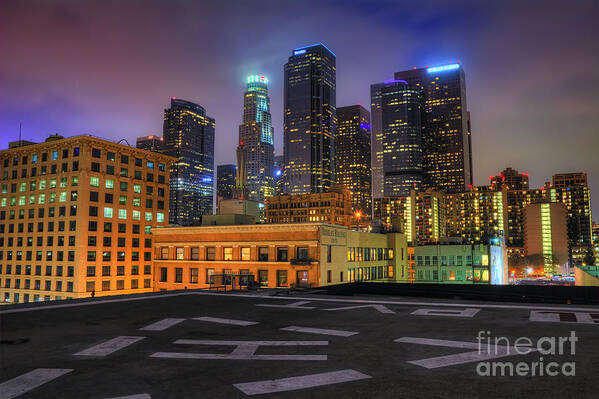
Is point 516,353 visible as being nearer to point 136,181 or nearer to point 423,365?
point 423,365

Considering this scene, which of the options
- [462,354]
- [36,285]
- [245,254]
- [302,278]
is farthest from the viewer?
[36,285]

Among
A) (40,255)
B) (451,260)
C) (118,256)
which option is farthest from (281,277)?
(40,255)

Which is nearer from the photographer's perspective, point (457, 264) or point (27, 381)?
point (27, 381)

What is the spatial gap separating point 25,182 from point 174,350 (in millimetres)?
112010

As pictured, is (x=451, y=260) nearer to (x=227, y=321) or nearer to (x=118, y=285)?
(x=118, y=285)

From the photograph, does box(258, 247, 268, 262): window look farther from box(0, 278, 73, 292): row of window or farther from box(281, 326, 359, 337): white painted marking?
box(0, 278, 73, 292): row of window

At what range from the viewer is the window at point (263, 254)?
6413 cm

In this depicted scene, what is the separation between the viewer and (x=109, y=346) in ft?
40.3

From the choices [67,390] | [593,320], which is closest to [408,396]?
[67,390]

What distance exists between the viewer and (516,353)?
10812mm

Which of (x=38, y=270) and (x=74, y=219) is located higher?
(x=74, y=219)

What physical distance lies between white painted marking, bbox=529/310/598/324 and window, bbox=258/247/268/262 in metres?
48.7

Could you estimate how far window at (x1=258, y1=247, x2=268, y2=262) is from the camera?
6413 cm

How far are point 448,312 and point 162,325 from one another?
41.0 ft
